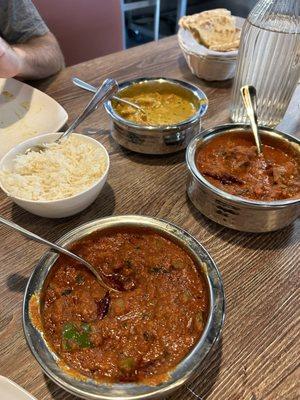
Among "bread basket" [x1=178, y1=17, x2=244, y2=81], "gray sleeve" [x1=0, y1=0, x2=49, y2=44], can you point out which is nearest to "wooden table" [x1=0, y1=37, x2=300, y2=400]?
"bread basket" [x1=178, y1=17, x2=244, y2=81]

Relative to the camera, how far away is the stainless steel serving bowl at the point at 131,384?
725 mm

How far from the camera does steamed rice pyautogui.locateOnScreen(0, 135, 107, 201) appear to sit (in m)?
1.17

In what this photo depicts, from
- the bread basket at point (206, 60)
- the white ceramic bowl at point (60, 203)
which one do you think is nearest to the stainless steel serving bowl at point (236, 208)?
the white ceramic bowl at point (60, 203)

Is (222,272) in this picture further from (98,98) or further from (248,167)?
(98,98)

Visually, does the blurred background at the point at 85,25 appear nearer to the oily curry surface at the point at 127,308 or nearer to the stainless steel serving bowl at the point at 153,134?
the stainless steel serving bowl at the point at 153,134

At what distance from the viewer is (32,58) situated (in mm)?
1955

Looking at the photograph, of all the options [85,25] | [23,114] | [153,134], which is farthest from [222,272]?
[85,25]

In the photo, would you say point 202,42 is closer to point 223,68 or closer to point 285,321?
point 223,68

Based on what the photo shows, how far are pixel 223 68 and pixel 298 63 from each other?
508 mm

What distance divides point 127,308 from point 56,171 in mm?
582

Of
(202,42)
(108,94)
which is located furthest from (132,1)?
(108,94)

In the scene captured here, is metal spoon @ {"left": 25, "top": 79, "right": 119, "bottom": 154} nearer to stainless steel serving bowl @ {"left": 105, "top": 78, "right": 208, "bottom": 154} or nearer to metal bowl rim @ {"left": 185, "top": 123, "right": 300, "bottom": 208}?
stainless steel serving bowl @ {"left": 105, "top": 78, "right": 208, "bottom": 154}

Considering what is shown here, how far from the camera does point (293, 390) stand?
87 cm

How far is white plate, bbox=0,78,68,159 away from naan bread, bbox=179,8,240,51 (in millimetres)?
897
